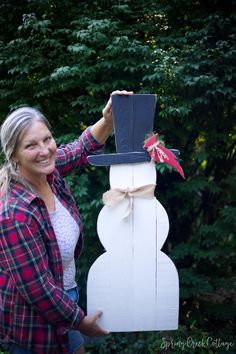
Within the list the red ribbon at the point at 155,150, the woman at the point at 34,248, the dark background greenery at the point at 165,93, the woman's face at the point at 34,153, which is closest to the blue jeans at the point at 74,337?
the woman at the point at 34,248

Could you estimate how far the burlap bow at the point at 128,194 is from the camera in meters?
1.86

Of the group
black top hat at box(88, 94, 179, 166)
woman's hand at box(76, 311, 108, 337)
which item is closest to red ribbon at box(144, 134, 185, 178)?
black top hat at box(88, 94, 179, 166)

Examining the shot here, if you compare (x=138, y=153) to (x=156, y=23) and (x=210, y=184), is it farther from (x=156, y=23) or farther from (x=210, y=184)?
(x=156, y=23)

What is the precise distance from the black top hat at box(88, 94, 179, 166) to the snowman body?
40 millimetres

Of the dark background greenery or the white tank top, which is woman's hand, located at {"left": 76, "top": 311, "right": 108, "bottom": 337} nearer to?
the white tank top

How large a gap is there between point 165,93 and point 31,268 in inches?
80.2

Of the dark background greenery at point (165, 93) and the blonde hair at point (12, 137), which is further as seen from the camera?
the dark background greenery at point (165, 93)

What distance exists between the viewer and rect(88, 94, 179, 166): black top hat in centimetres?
184

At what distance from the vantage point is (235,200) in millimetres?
3752

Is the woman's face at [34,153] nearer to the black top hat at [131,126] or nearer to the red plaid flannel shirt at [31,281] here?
the red plaid flannel shirt at [31,281]

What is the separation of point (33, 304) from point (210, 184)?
7.34ft

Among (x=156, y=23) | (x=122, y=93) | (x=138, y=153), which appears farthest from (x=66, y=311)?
(x=156, y=23)

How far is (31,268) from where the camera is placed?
156cm

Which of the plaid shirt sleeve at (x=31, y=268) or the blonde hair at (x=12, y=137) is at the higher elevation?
the blonde hair at (x=12, y=137)
